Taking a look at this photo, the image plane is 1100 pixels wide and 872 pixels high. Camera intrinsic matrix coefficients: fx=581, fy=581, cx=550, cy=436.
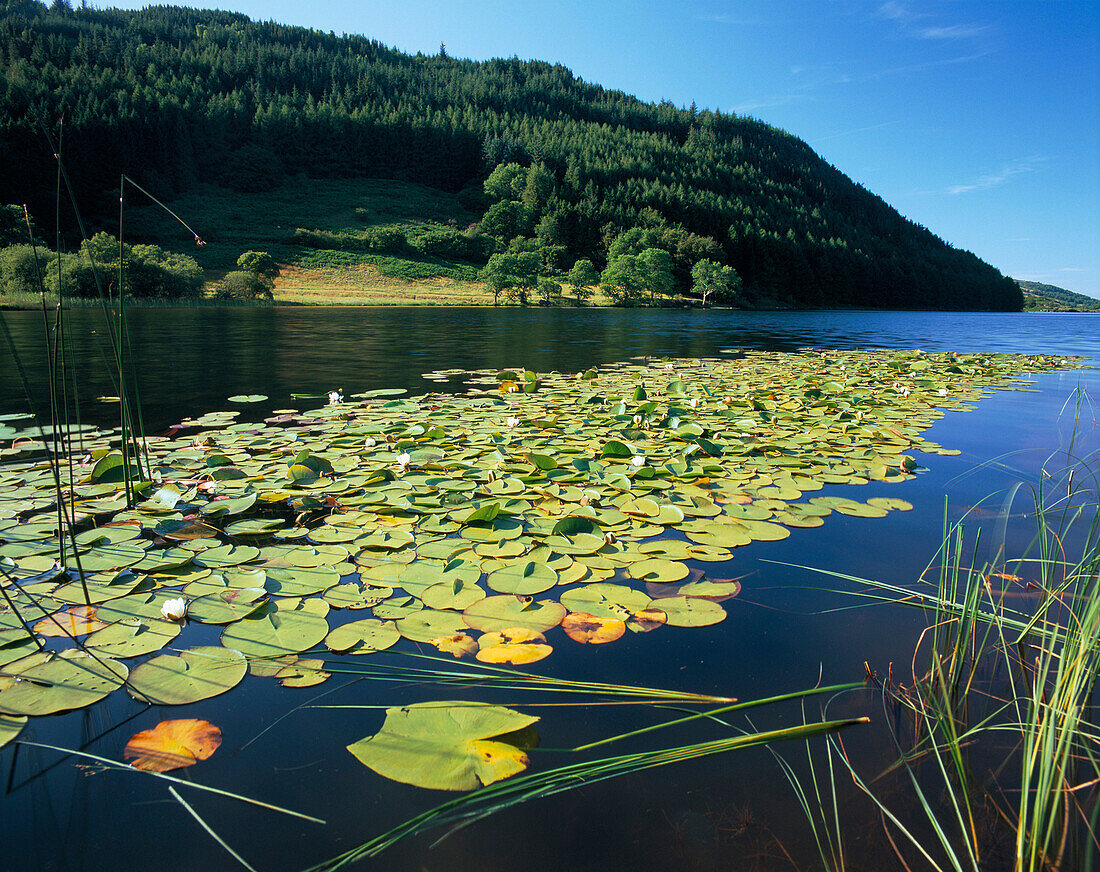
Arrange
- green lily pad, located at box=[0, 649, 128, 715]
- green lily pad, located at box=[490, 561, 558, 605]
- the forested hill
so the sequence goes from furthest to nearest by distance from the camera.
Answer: the forested hill < green lily pad, located at box=[490, 561, 558, 605] < green lily pad, located at box=[0, 649, 128, 715]

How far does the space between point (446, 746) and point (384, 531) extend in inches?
55.2

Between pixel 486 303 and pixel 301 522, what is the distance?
152 ft

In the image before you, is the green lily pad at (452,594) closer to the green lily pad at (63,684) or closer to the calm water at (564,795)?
the calm water at (564,795)

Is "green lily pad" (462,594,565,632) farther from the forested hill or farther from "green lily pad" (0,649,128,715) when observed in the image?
the forested hill

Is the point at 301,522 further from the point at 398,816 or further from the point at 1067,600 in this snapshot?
the point at 1067,600

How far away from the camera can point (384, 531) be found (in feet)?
8.61

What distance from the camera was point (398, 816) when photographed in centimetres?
120

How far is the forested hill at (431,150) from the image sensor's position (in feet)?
227

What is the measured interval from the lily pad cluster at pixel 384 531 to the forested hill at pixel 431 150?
67.8 meters

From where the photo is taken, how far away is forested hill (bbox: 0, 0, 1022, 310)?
69188 millimetres

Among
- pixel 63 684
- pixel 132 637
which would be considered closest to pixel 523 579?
pixel 132 637

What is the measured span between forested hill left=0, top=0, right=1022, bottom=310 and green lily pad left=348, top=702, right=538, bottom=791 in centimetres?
7070

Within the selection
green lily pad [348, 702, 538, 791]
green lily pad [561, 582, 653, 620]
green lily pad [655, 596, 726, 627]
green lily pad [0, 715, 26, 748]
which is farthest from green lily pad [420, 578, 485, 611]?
green lily pad [0, 715, 26, 748]

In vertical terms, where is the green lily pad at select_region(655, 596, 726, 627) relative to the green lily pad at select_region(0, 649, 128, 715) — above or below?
above
